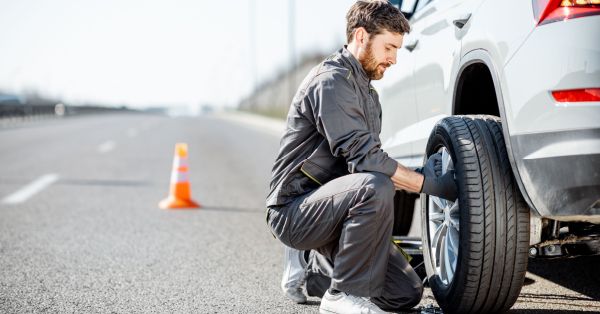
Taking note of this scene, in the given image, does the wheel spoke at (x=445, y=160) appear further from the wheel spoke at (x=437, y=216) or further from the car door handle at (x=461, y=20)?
the car door handle at (x=461, y=20)

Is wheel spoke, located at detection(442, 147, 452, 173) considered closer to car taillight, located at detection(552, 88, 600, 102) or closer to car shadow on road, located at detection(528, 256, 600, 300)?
car taillight, located at detection(552, 88, 600, 102)

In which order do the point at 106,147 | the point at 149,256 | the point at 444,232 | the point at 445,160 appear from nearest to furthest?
the point at 445,160
the point at 444,232
the point at 149,256
the point at 106,147

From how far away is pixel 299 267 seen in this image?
377cm

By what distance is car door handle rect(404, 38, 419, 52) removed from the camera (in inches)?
166

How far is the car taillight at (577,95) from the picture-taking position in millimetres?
2516

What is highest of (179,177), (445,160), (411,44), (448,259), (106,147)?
(411,44)

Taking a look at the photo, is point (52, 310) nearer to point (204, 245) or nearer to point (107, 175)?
point (204, 245)

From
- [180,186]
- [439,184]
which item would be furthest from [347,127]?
[180,186]

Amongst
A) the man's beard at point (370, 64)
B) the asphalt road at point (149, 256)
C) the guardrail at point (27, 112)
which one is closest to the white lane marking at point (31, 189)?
the asphalt road at point (149, 256)

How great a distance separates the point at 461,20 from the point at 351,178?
935mm

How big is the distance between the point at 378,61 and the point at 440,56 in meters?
0.54

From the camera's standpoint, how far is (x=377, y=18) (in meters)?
3.23

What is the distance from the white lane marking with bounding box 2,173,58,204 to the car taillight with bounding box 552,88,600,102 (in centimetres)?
676

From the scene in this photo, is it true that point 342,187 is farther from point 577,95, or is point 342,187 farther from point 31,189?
point 31,189
